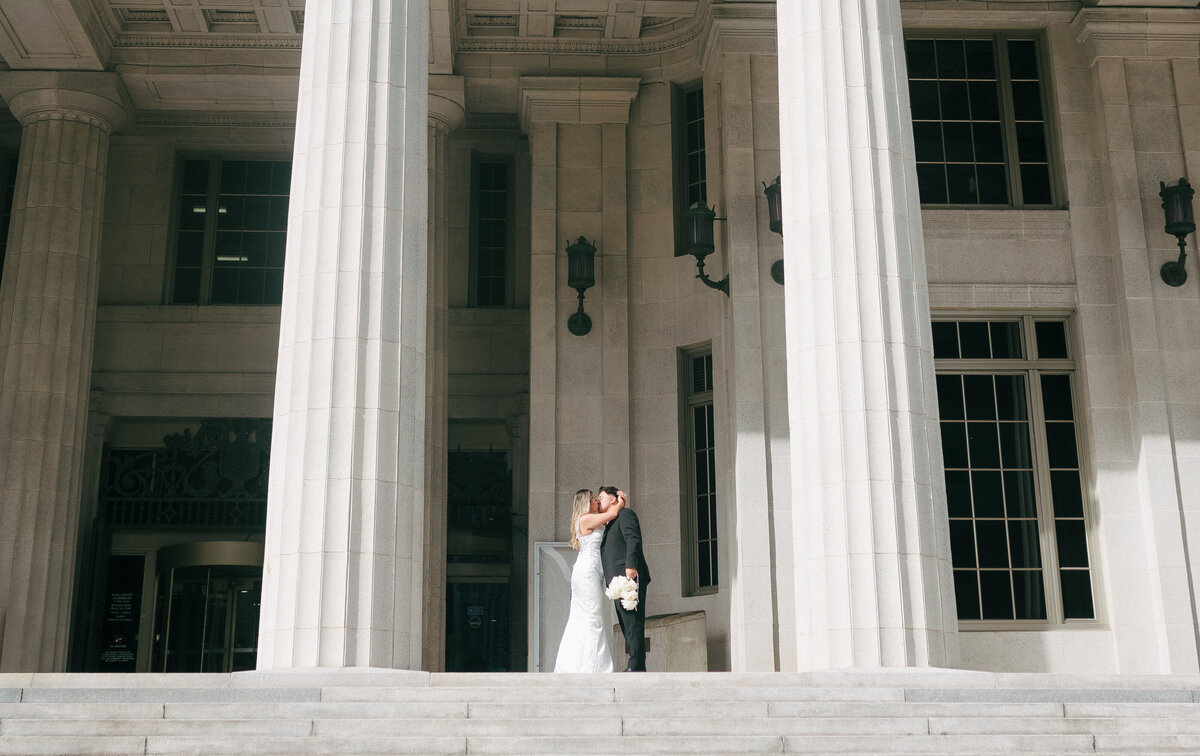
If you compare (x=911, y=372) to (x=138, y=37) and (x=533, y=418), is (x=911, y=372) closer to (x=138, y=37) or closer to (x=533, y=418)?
(x=533, y=418)

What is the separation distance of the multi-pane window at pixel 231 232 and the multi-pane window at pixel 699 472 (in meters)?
7.56

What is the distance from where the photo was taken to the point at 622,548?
1388 cm

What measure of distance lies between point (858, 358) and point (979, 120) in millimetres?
9049

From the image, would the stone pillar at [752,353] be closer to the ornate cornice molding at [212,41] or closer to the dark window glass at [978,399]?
the dark window glass at [978,399]

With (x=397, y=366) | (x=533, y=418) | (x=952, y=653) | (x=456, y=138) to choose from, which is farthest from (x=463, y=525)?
(x=952, y=653)

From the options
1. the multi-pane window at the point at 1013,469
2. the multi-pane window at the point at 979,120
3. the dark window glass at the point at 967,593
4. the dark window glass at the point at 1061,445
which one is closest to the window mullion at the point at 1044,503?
the multi-pane window at the point at 1013,469

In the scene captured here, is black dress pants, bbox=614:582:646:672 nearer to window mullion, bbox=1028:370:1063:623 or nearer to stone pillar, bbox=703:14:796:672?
stone pillar, bbox=703:14:796:672

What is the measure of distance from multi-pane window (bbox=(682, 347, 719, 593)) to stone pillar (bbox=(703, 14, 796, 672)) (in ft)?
2.88

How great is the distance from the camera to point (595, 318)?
65.8 feet

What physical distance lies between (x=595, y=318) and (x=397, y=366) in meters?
8.21

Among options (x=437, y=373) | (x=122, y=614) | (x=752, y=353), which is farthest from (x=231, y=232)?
(x=752, y=353)

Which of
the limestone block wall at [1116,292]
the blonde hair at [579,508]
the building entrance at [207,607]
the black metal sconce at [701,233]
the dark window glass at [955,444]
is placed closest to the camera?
the blonde hair at [579,508]

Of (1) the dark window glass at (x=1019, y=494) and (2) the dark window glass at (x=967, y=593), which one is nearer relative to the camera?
(2) the dark window glass at (x=967, y=593)

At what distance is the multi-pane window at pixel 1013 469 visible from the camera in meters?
17.9
